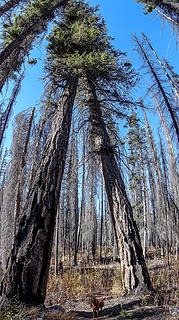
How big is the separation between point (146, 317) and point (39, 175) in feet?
10.1

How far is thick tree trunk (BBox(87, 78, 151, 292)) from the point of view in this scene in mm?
4047

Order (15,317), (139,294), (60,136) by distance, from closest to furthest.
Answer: (15,317), (139,294), (60,136)

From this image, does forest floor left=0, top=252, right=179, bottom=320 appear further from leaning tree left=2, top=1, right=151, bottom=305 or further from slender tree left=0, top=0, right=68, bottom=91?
slender tree left=0, top=0, right=68, bottom=91

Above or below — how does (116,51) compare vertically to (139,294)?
above

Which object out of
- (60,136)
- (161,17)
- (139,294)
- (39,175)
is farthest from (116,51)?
(139,294)

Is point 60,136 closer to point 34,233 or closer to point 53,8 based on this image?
point 34,233

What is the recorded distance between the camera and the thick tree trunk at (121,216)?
4.05 m

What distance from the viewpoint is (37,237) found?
3.16 metres

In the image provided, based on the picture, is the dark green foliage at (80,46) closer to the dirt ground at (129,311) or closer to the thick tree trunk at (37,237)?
the thick tree trunk at (37,237)

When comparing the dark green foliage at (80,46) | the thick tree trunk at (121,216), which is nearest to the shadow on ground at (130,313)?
the thick tree trunk at (121,216)

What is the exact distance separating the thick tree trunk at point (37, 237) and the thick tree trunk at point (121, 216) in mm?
1616

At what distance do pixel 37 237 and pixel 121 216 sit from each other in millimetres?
2220

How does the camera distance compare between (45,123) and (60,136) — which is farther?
(45,123)

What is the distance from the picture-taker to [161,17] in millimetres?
5469
